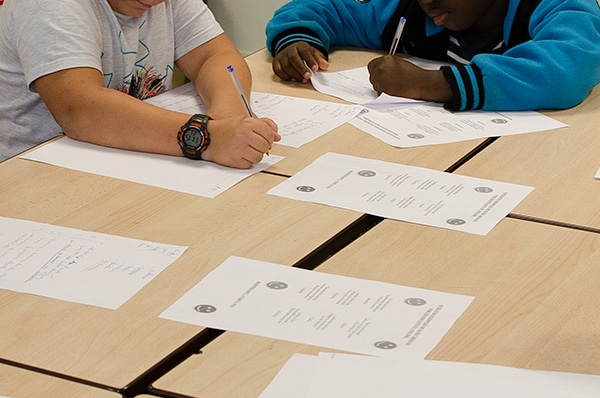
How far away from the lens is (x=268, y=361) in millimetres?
996

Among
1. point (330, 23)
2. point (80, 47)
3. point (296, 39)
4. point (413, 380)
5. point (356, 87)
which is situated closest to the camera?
point (413, 380)

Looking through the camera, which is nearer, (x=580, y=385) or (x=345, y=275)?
(x=580, y=385)

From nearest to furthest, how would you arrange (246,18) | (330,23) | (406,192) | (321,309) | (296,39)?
(321,309) < (406,192) < (296,39) < (330,23) < (246,18)

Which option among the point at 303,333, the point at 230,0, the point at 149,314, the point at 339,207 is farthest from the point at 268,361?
the point at 230,0

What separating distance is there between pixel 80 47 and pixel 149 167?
29 cm

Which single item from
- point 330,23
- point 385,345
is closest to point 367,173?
point 385,345

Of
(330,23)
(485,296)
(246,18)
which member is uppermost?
(330,23)

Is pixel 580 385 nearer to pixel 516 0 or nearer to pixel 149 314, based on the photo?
pixel 149 314

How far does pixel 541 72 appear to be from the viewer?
1825 millimetres

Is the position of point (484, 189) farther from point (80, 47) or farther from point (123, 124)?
point (80, 47)

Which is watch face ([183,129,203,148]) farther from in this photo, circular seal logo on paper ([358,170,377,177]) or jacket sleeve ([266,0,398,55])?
jacket sleeve ([266,0,398,55])

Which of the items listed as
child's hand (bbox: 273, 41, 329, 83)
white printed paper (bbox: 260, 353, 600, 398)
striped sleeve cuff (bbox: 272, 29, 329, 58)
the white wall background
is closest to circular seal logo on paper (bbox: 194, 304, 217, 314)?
white printed paper (bbox: 260, 353, 600, 398)

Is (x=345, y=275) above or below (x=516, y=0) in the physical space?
below

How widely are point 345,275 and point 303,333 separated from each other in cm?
16
